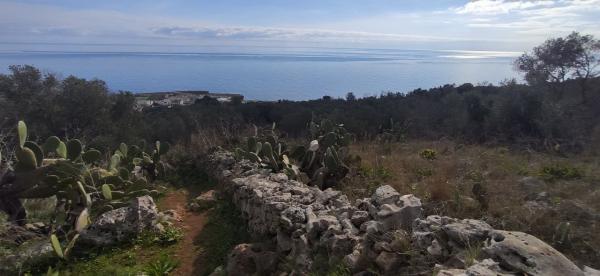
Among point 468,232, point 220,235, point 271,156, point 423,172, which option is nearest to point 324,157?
point 271,156

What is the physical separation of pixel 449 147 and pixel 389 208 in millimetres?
6792

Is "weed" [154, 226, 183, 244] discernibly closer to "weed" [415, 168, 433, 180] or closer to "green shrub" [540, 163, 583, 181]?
"weed" [415, 168, 433, 180]

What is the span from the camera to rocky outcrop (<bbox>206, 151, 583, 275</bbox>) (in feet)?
7.82

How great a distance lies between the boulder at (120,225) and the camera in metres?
5.00

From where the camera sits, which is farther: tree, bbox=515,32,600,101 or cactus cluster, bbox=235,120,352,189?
tree, bbox=515,32,600,101

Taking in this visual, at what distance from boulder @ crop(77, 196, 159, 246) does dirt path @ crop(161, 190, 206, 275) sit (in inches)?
19.1

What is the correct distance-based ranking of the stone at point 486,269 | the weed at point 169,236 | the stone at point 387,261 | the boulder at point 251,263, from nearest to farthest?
the stone at point 486,269 < the stone at point 387,261 < the boulder at point 251,263 < the weed at point 169,236

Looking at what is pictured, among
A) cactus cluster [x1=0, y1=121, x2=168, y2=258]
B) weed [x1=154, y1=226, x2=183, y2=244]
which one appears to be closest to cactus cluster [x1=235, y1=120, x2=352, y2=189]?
weed [x1=154, y1=226, x2=183, y2=244]

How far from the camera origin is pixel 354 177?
20.4 ft

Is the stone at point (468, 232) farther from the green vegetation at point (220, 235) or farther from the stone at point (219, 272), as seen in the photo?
the green vegetation at point (220, 235)

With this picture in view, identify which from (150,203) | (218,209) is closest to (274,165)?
(218,209)

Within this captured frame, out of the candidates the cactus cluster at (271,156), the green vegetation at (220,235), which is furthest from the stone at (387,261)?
the cactus cluster at (271,156)

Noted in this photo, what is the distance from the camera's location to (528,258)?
2330 mm

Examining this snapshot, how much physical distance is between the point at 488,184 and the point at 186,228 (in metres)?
4.12
